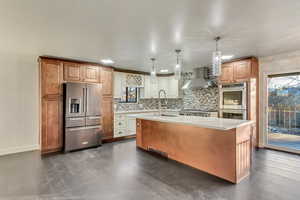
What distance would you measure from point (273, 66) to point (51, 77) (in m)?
5.59

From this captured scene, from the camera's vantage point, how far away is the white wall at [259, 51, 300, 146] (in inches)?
150

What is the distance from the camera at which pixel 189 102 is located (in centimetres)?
636

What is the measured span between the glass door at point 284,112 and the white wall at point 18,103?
6.14 m

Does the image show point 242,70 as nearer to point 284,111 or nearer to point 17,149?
point 284,111

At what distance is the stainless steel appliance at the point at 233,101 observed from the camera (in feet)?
13.7

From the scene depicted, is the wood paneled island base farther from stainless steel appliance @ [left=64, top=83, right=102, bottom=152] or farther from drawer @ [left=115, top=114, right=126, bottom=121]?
drawer @ [left=115, top=114, right=126, bottom=121]

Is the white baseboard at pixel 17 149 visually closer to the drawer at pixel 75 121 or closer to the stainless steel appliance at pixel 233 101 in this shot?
the drawer at pixel 75 121

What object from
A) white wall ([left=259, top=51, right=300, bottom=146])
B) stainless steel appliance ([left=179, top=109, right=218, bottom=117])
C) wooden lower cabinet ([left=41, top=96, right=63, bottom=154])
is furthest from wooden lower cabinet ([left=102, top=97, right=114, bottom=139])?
white wall ([left=259, top=51, right=300, bottom=146])

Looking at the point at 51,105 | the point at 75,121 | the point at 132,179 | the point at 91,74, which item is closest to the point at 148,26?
the point at 132,179

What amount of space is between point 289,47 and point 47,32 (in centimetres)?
464

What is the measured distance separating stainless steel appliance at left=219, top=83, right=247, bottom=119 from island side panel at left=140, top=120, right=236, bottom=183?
1.94m

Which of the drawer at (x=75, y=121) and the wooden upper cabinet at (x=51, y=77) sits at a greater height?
the wooden upper cabinet at (x=51, y=77)

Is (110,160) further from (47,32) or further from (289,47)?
(289,47)

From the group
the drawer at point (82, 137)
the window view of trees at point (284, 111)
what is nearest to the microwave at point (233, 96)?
the window view of trees at point (284, 111)
